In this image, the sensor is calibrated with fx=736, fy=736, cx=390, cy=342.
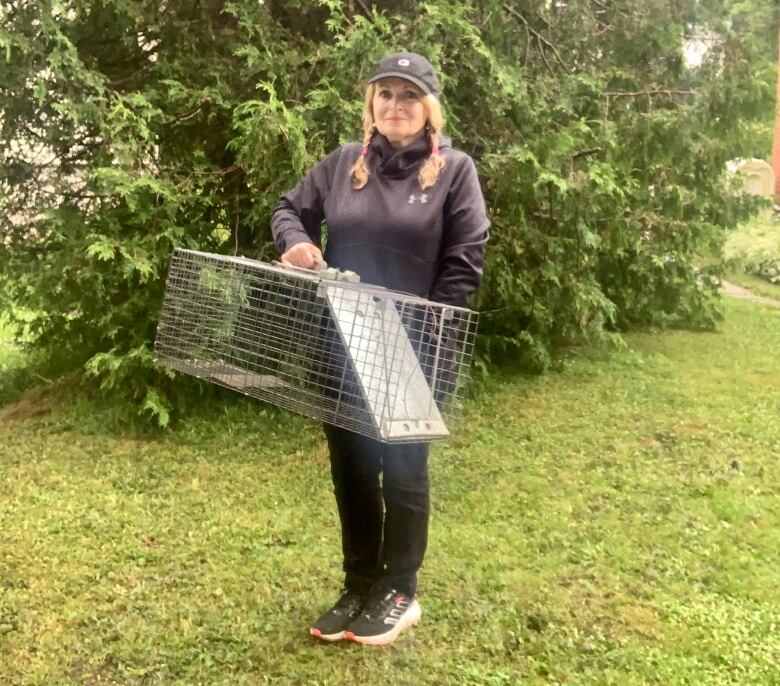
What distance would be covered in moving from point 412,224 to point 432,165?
0.65ft

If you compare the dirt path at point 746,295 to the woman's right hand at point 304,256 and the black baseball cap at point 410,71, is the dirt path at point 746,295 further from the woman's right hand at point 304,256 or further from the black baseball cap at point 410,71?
the woman's right hand at point 304,256

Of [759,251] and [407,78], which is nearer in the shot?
[407,78]

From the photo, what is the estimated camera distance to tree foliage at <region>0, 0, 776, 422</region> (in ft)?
14.4

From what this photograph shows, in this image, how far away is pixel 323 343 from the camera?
2.29 meters

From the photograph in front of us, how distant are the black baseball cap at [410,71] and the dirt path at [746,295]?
31.4 feet

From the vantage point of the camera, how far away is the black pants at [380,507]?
2382 millimetres

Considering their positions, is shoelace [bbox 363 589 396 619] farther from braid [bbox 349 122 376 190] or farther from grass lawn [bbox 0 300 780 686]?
braid [bbox 349 122 376 190]

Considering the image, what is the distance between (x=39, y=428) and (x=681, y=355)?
5692mm

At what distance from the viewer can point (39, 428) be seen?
16.0ft

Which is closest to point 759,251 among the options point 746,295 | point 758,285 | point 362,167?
point 758,285

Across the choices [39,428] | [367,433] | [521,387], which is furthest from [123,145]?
[521,387]

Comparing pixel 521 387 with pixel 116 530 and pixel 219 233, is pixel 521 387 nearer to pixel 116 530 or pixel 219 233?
pixel 219 233

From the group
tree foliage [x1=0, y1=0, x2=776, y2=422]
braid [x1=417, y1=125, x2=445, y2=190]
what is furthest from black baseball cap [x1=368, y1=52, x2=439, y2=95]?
tree foliage [x1=0, y1=0, x2=776, y2=422]

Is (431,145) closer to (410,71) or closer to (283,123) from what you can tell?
(410,71)
